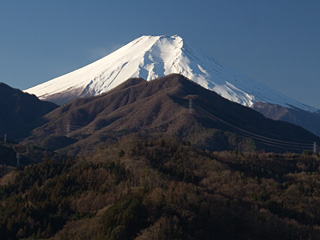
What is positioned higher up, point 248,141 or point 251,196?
point 248,141

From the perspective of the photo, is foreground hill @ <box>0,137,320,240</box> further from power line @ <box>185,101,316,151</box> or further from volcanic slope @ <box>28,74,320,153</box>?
power line @ <box>185,101,316,151</box>

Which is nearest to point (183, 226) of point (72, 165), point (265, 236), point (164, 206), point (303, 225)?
point (164, 206)

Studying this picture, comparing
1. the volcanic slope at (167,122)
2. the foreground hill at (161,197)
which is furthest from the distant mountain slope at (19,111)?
the foreground hill at (161,197)

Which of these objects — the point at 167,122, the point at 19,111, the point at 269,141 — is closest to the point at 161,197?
the point at 269,141

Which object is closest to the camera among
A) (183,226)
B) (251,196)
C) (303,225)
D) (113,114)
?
(183,226)

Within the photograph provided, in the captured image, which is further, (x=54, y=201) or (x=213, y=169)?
(x=213, y=169)

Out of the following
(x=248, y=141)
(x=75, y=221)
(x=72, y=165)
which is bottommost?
(x=75, y=221)

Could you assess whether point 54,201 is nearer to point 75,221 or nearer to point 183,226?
point 75,221
